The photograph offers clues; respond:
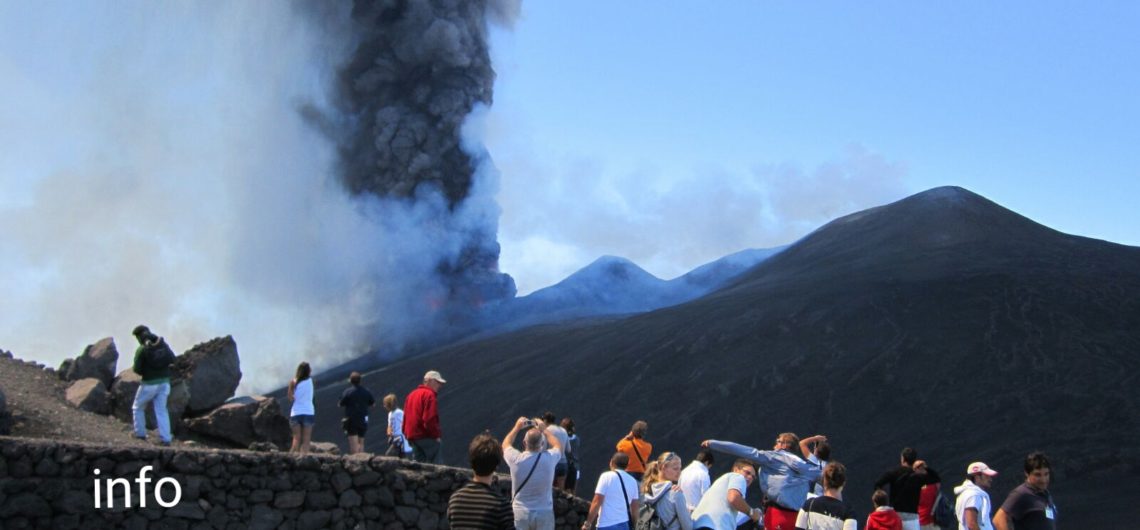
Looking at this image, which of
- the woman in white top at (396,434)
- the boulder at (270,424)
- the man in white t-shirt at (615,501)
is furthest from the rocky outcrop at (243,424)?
the man in white t-shirt at (615,501)

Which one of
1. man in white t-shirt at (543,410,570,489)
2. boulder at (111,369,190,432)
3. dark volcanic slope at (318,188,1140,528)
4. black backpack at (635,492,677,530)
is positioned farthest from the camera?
dark volcanic slope at (318,188,1140,528)

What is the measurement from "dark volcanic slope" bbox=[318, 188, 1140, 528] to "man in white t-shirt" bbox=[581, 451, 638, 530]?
13.5 meters

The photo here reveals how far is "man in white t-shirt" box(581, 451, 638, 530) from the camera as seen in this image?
9.27m

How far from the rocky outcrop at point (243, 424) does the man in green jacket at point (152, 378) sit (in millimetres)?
2921

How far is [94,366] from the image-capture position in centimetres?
1719

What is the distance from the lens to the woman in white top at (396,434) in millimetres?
15211

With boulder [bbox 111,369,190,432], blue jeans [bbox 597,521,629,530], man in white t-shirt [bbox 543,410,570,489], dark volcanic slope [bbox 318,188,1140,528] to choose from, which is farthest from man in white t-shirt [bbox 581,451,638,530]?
dark volcanic slope [bbox 318,188,1140,528]

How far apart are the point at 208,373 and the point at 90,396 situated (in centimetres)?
221

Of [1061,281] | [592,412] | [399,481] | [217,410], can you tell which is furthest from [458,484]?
[1061,281]

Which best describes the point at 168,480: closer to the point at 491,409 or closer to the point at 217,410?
the point at 217,410

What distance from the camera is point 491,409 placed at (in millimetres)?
33250

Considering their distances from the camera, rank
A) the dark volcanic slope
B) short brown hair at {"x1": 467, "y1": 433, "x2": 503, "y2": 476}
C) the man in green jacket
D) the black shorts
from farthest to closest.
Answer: the dark volcanic slope
the black shorts
the man in green jacket
short brown hair at {"x1": 467, "y1": 433, "x2": 503, "y2": 476}

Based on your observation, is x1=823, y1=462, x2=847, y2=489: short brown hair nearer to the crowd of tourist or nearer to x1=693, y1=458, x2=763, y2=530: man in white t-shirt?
the crowd of tourist

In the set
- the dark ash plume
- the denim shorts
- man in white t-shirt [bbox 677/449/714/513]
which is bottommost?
man in white t-shirt [bbox 677/449/714/513]
